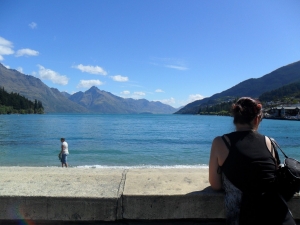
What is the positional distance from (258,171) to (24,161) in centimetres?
2526

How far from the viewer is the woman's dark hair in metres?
2.53

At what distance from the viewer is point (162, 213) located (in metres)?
2.54

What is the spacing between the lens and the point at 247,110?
2.53m

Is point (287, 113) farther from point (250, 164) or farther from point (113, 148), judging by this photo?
point (250, 164)

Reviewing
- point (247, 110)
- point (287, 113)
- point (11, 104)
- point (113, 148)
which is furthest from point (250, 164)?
point (11, 104)

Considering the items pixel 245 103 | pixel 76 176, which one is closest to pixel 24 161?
pixel 76 176

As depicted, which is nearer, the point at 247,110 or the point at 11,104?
the point at 247,110

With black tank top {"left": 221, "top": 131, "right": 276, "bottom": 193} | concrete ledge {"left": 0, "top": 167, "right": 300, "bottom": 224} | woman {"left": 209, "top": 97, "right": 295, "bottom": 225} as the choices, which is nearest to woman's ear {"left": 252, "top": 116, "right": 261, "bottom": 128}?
woman {"left": 209, "top": 97, "right": 295, "bottom": 225}

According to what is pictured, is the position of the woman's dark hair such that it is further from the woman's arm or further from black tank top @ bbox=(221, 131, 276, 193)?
the woman's arm

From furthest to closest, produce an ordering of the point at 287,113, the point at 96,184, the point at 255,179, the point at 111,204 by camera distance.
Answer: the point at 287,113 < the point at 96,184 < the point at 111,204 < the point at 255,179

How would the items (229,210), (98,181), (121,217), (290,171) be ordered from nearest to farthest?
1. (290,171)
2. (229,210)
3. (121,217)
4. (98,181)

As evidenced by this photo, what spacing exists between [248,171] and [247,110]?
1.94ft

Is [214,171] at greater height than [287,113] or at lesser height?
lesser

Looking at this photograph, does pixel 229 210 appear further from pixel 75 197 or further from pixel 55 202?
pixel 55 202
